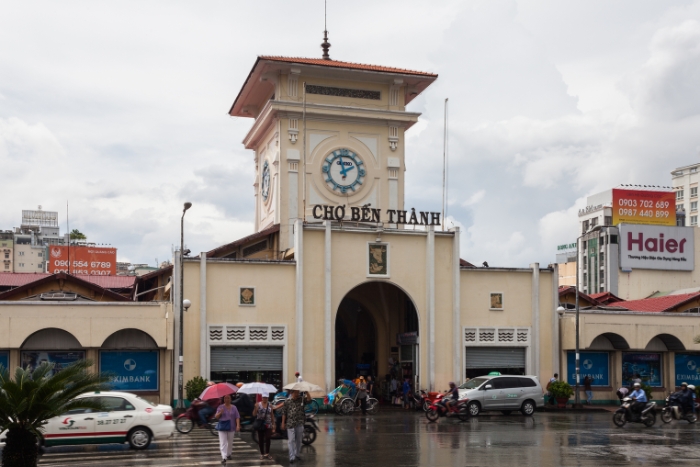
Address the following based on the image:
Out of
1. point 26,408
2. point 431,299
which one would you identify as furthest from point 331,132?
point 26,408

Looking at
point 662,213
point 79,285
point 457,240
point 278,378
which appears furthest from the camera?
point 662,213

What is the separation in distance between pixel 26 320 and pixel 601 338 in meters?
26.6

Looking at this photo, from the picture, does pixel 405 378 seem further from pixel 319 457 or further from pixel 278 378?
pixel 319 457

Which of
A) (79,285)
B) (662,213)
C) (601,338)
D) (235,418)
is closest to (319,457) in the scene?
(235,418)

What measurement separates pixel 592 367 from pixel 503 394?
973cm

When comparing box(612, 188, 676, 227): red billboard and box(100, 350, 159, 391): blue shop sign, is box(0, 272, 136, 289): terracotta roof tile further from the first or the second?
box(612, 188, 676, 227): red billboard

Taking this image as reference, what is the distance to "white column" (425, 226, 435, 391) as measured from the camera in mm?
39500

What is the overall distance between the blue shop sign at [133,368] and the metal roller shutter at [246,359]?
8.27 feet

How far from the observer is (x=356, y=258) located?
39.6m

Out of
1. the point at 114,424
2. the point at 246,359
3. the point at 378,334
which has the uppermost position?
the point at 378,334

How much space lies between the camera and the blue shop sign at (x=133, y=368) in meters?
36.7

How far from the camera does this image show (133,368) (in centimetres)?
3694

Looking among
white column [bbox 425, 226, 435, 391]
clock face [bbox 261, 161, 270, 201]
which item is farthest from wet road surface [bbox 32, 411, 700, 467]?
clock face [bbox 261, 161, 270, 201]

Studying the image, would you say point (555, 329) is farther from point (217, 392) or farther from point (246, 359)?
point (217, 392)
